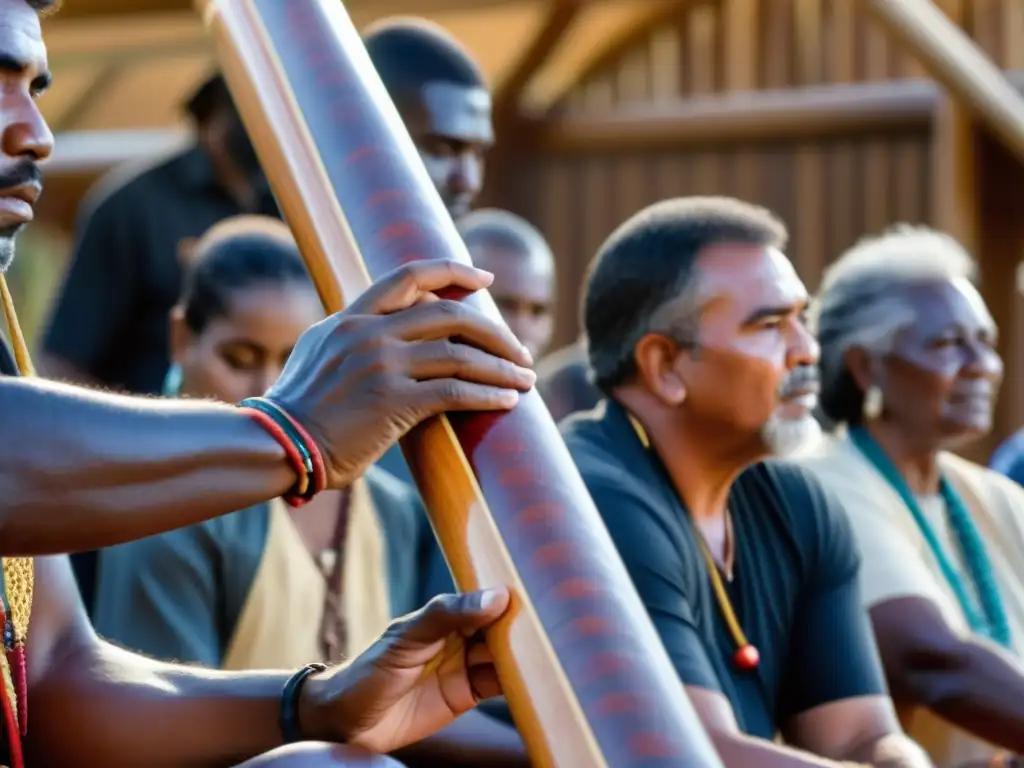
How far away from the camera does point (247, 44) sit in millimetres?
1721

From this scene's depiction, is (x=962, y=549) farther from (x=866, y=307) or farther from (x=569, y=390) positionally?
(x=569, y=390)

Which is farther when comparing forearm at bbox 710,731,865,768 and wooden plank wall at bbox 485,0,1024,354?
wooden plank wall at bbox 485,0,1024,354

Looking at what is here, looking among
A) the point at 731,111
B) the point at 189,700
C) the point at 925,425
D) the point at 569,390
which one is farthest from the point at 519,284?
the point at 189,700

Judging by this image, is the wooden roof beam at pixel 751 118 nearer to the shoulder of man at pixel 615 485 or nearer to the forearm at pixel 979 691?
the forearm at pixel 979 691

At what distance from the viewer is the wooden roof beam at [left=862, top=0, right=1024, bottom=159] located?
5359mm

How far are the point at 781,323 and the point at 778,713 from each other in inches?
22.9

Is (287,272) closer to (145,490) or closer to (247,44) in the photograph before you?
(247,44)

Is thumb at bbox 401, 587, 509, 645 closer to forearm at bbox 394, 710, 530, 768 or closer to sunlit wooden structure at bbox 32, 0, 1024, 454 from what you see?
forearm at bbox 394, 710, 530, 768

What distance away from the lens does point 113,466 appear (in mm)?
1400

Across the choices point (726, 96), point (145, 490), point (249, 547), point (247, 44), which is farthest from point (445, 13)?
point (145, 490)

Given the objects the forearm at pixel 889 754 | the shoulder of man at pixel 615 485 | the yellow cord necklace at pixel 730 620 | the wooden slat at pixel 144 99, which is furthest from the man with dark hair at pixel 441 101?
the wooden slat at pixel 144 99

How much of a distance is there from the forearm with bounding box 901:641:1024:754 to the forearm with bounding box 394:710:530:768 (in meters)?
1.07

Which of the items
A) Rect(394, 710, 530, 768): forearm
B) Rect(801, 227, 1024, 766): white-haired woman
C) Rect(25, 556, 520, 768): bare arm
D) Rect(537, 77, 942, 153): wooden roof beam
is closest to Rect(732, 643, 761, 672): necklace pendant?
Rect(394, 710, 530, 768): forearm

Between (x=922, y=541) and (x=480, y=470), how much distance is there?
2.37m
